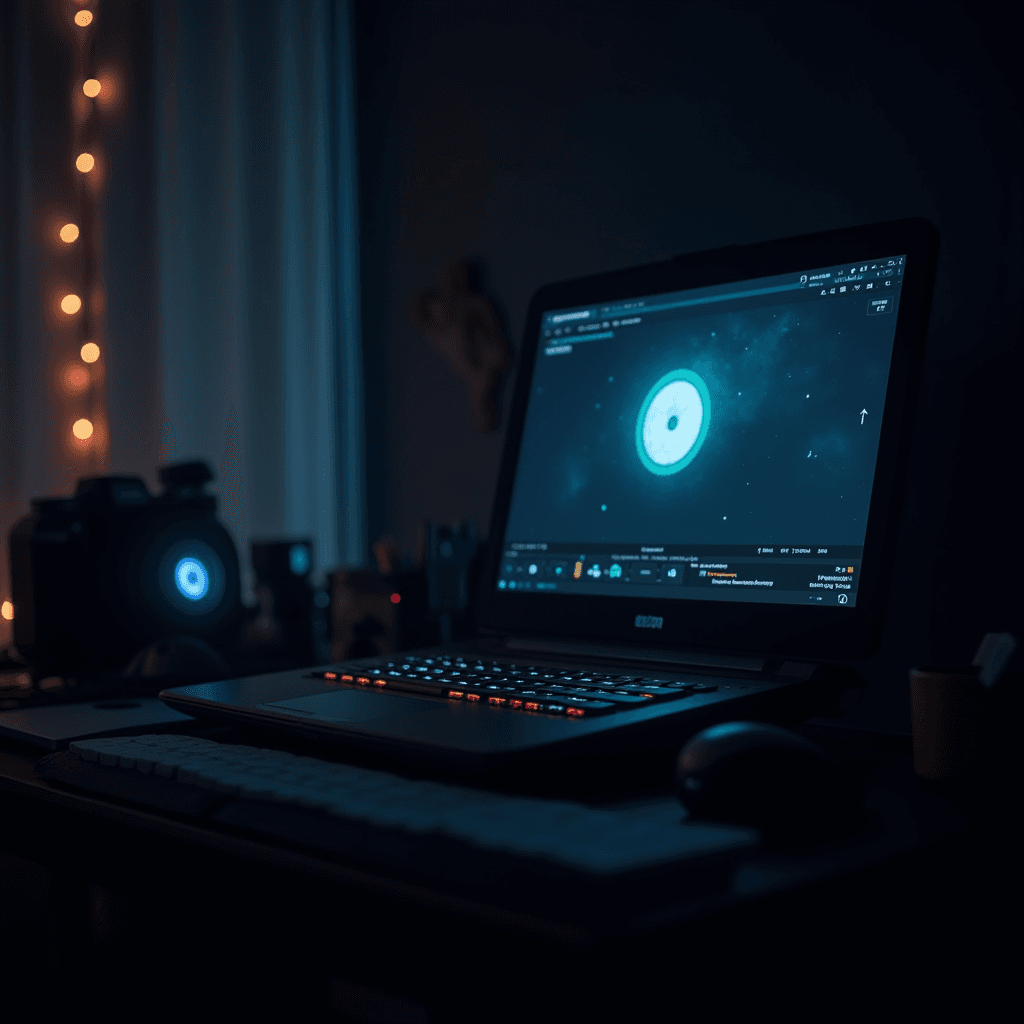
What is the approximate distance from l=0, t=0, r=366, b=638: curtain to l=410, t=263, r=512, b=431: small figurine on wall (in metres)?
0.37

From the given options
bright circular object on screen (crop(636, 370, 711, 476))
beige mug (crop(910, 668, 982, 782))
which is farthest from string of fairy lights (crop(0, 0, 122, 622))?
beige mug (crop(910, 668, 982, 782))

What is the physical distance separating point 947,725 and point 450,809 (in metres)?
0.40

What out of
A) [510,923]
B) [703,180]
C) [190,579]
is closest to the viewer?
[510,923]

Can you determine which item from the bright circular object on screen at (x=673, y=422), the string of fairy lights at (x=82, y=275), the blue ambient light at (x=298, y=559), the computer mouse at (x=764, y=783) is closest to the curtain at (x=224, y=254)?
the string of fairy lights at (x=82, y=275)

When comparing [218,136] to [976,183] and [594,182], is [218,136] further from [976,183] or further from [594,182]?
[976,183]

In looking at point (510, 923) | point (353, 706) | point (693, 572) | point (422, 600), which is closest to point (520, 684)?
point (353, 706)

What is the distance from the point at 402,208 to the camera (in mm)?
1757

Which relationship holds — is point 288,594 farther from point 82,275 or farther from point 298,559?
point 82,275

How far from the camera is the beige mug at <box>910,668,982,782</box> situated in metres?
0.68

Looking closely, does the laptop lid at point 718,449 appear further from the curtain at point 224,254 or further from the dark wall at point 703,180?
the curtain at point 224,254

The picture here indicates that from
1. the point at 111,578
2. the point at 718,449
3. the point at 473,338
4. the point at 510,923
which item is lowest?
the point at 510,923

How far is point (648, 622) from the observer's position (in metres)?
0.90

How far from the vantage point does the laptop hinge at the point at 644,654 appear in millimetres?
825

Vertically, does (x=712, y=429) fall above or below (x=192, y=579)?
above
